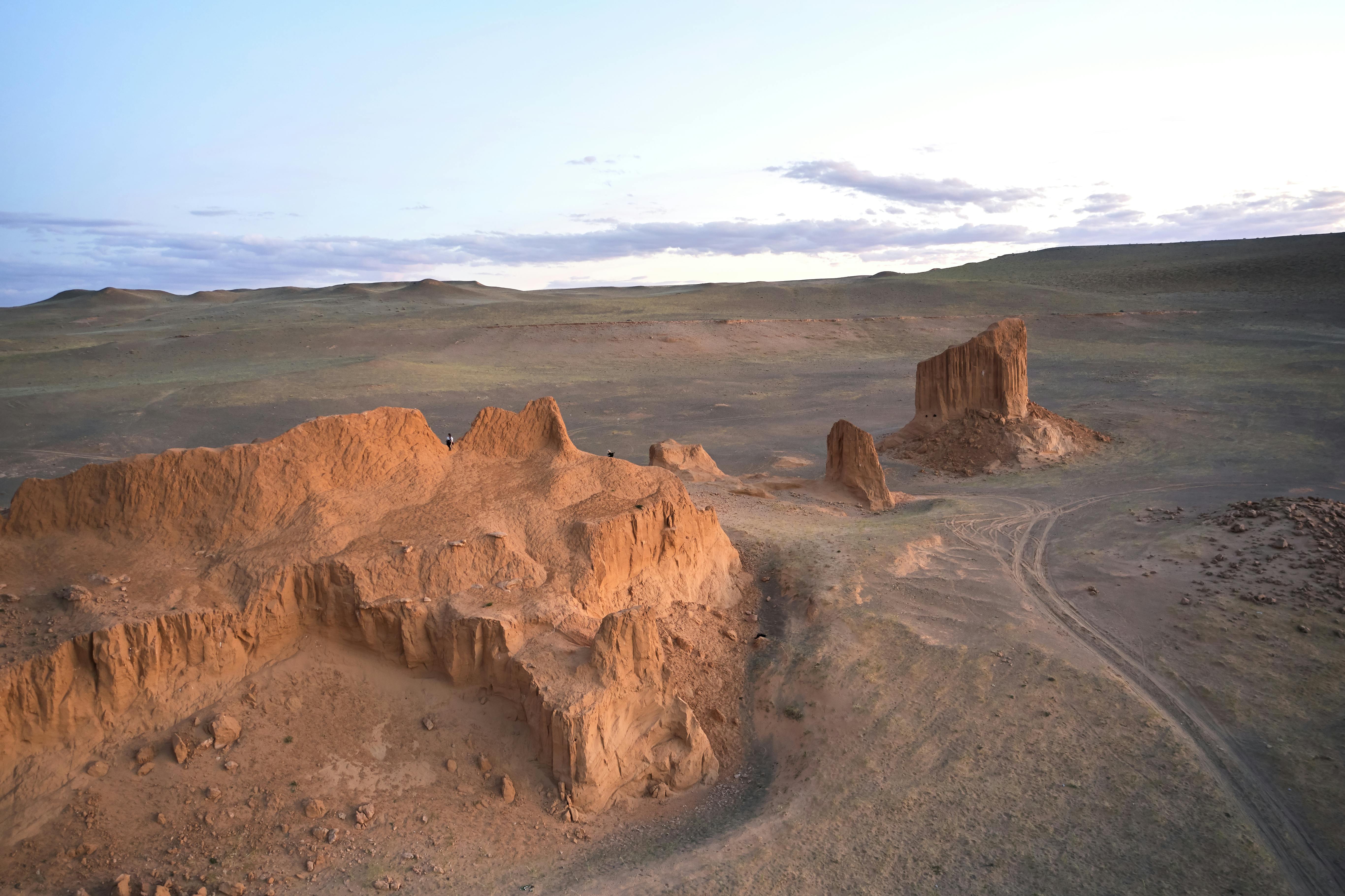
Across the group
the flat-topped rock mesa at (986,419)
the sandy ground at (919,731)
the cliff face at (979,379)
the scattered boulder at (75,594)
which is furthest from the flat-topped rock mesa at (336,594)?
the cliff face at (979,379)

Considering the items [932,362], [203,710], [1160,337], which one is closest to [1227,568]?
[932,362]

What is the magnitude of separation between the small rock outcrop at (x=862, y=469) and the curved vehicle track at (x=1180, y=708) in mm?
1933

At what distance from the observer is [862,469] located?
19031 millimetres

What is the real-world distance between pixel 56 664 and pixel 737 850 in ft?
20.7

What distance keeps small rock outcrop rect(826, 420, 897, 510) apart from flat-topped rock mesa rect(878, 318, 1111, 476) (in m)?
5.28

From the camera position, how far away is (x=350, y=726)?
27.8 ft

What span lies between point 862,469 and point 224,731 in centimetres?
1397

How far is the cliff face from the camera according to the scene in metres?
24.4

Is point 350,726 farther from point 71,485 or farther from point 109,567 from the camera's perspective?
point 71,485

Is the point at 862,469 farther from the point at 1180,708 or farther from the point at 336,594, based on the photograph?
the point at 336,594

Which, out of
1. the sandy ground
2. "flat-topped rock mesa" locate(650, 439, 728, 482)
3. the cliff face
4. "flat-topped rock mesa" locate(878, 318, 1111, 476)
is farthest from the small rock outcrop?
the cliff face

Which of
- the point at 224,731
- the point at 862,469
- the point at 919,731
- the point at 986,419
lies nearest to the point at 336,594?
the point at 224,731

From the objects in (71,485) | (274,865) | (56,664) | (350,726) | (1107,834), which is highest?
(71,485)

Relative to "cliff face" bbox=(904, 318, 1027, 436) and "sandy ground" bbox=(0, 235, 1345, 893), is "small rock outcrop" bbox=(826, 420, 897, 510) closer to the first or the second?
"sandy ground" bbox=(0, 235, 1345, 893)
